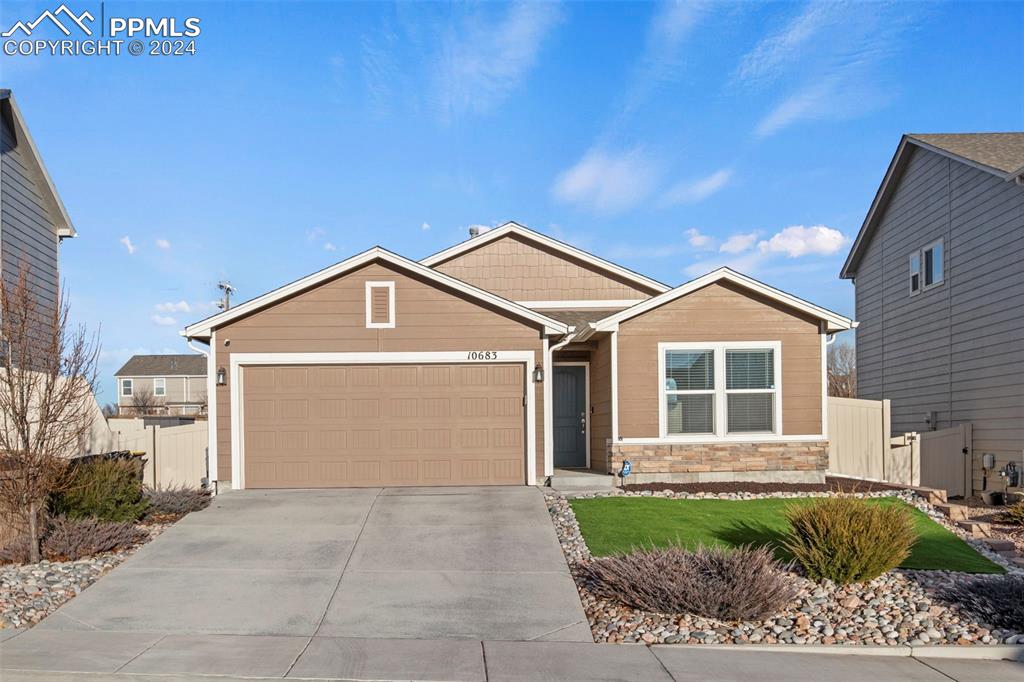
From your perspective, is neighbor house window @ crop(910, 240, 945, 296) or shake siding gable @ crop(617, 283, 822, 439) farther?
neighbor house window @ crop(910, 240, 945, 296)

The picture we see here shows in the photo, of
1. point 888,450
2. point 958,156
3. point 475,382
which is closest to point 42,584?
point 475,382

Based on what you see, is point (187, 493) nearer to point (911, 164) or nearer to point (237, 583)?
point (237, 583)

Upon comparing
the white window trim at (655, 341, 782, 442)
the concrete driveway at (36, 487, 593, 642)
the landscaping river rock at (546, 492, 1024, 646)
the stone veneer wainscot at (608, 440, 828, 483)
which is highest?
the white window trim at (655, 341, 782, 442)

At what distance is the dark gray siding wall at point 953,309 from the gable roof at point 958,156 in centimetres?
24

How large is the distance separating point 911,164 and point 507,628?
16.0 meters

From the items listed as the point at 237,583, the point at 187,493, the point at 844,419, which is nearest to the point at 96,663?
the point at 237,583

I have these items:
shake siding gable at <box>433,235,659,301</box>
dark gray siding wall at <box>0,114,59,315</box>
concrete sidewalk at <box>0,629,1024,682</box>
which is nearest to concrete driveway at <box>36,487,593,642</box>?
concrete sidewalk at <box>0,629,1024,682</box>

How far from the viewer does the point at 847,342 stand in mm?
52406

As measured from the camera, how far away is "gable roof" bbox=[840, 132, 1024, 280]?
14672 millimetres

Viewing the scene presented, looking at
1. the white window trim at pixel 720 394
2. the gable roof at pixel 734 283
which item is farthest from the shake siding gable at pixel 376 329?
the white window trim at pixel 720 394

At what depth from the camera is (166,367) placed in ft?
179

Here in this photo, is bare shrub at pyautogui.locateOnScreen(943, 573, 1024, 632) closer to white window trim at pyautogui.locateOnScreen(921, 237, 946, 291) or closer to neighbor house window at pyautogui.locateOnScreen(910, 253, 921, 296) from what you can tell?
white window trim at pyautogui.locateOnScreen(921, 237, 946, 291)

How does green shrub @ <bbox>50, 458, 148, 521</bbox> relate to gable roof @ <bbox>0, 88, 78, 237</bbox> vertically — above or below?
below

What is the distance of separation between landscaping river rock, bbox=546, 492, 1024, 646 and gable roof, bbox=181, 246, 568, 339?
6177 mm
